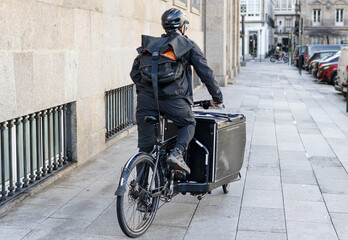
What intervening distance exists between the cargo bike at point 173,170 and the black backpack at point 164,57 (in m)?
0.38

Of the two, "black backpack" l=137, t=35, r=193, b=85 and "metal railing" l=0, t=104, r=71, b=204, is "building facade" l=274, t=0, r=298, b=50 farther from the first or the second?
"black backpack" l=137, t=35, r=193, b=85

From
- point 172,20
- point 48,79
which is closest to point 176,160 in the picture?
point 172,20

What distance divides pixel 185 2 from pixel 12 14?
1349 cm

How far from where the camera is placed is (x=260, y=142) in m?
10.6

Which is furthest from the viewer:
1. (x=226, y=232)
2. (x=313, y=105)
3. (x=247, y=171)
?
(x=313, y=105)

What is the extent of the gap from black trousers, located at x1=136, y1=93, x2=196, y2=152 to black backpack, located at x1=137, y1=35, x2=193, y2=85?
20 cm

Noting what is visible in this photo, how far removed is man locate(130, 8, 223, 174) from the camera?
17.6ft

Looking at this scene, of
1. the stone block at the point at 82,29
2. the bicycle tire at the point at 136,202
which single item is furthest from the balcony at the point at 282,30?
the bicycle tire at the point at 136,202

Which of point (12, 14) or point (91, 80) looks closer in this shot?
point (12, 14)

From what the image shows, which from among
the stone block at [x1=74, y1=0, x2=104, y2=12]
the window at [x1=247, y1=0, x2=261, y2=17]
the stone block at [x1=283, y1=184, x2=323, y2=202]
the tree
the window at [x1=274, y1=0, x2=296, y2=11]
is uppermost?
the window at [x1=274, y1=0, x2=296, y2=11]

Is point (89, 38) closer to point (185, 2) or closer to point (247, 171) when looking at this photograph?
point (247, 171)

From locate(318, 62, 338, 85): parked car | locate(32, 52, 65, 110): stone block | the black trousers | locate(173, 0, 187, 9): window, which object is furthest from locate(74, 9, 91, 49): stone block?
locate(318, 62, 338, 85): parked car

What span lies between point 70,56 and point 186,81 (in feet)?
9.24

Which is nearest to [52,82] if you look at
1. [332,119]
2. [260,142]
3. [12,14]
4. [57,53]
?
[57,53]
